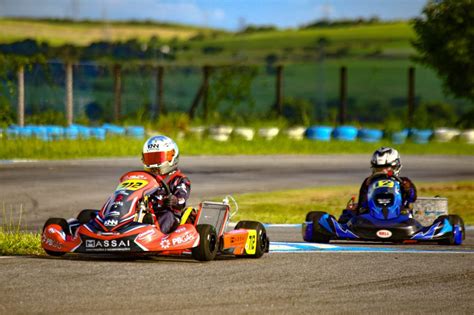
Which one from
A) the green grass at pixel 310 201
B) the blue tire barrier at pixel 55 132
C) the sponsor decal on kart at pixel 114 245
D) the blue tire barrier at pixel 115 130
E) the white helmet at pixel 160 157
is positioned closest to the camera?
the sponsor decal on kart at pixel 114 245

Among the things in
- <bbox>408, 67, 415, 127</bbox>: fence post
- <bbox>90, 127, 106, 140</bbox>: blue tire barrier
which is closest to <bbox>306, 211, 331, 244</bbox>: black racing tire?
<bbox>90, 127, 106, 140</bbox>: blue tire barrier

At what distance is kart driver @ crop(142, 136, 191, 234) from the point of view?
35.4 feet

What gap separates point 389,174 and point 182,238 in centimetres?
352

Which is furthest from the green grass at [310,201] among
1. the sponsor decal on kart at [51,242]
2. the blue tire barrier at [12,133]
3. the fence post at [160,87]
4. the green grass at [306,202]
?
the fence post at [160,87]

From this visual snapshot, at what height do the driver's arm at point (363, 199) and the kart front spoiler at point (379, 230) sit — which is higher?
the driver's arm at point (363, 199)

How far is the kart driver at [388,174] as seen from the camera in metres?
12.9

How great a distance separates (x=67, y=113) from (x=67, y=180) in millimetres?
10133

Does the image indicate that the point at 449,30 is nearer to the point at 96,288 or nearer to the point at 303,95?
the point at 96,288

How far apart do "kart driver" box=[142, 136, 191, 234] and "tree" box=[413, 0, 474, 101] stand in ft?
39.8

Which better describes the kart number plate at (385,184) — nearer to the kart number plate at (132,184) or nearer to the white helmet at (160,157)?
the white helmet at (160,157)

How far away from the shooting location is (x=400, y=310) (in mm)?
8117

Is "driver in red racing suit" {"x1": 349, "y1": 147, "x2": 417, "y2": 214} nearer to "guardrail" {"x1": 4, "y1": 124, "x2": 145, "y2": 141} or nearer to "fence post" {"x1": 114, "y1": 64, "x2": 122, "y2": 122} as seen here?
"guardrail" {"x1": 4, "y1": 124, "x2": 145, "y2": 141}

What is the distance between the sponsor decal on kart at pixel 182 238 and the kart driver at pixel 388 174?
10.0 feet

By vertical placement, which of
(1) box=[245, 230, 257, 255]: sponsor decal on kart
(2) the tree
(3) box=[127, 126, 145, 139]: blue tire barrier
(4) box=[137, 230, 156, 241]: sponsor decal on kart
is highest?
(2) the tree
